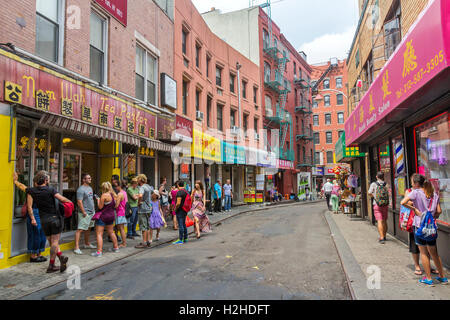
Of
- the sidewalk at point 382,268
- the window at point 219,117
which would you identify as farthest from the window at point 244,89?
the sidewalk at point 382,268

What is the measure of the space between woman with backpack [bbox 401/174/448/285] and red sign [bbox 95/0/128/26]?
978 cm

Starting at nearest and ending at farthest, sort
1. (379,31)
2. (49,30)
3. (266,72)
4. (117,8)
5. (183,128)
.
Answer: (49,30) < (379,31) < (117,8) < (183,128) < (266,72)

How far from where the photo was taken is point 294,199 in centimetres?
3086

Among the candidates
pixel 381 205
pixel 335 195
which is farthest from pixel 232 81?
pixel 381 205

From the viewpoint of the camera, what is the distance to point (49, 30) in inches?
313

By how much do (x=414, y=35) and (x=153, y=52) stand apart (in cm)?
1001

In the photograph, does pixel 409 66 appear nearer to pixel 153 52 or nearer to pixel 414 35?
pixel 414 35

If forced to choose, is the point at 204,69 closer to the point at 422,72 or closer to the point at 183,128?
the point at 183,128

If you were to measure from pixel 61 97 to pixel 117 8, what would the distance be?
4821 millimetres

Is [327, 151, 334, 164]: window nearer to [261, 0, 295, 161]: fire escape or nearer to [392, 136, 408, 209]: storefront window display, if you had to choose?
[261, 0, 295, 161]: fire escape

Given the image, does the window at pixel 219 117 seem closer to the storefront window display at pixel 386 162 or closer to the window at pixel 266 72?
the window at pixel 266 72

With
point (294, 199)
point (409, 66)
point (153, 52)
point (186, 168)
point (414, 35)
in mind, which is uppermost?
point (153, 52)
